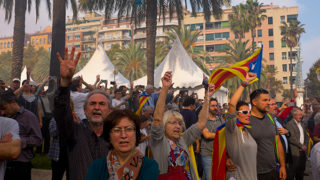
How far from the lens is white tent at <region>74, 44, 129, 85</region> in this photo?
934 inches

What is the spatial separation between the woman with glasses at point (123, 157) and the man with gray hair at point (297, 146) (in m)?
5.84

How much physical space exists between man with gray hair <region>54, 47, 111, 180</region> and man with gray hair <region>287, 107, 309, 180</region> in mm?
5502

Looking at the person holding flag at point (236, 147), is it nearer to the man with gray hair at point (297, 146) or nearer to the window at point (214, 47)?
the man with gray hair at point (297, 146)

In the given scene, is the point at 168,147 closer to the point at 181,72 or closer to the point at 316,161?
the point at 316,161

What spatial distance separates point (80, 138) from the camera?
3.20m

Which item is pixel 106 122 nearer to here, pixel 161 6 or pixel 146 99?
pixel 146 99

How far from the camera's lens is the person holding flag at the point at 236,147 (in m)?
4.42

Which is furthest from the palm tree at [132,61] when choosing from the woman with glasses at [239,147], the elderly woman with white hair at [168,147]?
the elderly woman with white hair at [168,147]

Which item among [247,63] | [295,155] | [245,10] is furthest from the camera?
[245,10]

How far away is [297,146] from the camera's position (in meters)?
7.80

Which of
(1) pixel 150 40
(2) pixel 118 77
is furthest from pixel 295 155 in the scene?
(2) pixel 118 77

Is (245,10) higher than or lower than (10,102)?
higher

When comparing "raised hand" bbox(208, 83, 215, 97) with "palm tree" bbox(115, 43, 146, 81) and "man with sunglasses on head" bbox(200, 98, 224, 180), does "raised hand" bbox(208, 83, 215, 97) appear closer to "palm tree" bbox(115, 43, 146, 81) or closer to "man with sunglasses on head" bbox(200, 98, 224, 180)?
"man with sunglasses on head" bbox(200, 98, 224, 180)

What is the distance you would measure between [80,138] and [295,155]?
5.91 metres
